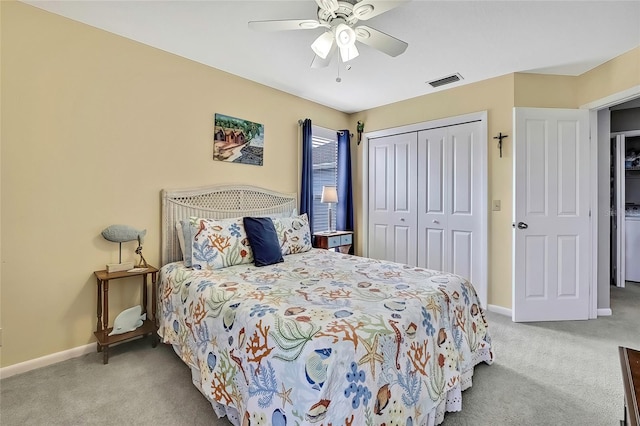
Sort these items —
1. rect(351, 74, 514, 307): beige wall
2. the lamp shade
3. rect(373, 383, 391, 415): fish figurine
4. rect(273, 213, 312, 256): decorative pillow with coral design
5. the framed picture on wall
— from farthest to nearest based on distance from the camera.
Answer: the lamp shade
rect(351, 74, 514, 307): beige wall
the framed picture on wall
rect(273, 213, 312, 256): decorative pillow with coral design
rect(373, 383, 391, 415): fish figurine

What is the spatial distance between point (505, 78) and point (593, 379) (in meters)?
2.79

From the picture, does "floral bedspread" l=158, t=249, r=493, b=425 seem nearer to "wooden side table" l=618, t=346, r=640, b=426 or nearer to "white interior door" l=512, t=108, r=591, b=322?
"wooden side table" l=618, t=346, r=640, b=426

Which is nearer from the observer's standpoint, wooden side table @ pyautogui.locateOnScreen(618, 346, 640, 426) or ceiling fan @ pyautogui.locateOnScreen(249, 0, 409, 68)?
wooden side table @ pyautogui.locateOnScreen(618, 346, 640, 426)

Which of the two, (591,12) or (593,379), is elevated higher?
(591,12)

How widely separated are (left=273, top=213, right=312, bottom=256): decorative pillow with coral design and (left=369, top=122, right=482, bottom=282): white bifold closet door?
1.55 m

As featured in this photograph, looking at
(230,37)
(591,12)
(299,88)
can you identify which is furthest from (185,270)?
(591,12)

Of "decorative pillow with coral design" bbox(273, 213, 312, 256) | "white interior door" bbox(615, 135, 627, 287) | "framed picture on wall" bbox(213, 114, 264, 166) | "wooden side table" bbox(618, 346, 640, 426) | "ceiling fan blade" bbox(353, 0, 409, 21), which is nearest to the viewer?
"wooden side table" bbox(618, 346, 640, 426)

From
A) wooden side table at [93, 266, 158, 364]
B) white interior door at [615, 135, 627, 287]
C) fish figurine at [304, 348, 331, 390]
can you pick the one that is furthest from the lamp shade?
white interior door at [615, 135, 627, 287]

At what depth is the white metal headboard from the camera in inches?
106

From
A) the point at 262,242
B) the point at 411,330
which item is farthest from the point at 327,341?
the point at 262,242

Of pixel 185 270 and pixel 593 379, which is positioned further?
pixel 185 270

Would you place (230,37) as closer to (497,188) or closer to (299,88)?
(299,88)

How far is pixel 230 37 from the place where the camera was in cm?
242

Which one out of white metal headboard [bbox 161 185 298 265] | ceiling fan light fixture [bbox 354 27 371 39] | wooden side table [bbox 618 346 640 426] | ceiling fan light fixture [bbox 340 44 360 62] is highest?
ceiling fan light fixture [bbox 354 27 371 39]
